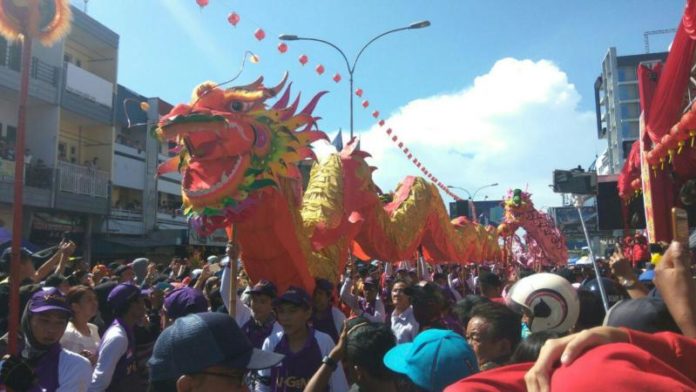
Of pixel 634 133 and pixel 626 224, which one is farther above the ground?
pixel 634 133

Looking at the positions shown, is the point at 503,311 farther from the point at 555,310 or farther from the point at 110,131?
the point at 110,131

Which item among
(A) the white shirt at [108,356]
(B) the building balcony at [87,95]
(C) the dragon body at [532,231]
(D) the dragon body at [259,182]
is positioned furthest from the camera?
(C) the dragon body at [532,231]

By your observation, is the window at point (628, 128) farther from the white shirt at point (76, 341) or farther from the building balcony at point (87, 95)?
the white shirt at point (76, 341)

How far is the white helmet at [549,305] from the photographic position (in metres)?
2.36

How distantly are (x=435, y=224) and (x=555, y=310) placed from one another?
712cm

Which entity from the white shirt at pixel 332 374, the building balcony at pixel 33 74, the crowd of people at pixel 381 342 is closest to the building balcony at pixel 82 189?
the building balcony at pixel 33 74

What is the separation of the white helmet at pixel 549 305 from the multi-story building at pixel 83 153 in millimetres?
12558

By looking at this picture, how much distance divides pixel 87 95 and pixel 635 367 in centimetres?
1796

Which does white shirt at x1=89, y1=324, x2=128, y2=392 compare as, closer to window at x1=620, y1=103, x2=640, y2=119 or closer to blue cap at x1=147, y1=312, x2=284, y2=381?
blue cap at x1=147, y1=312, x2=284, y2=381

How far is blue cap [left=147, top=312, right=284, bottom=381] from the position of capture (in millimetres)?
1508

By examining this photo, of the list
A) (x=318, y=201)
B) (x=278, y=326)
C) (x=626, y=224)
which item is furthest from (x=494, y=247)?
(x=278, y=326)

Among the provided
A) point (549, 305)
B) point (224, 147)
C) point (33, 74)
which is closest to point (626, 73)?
point (33, 74)

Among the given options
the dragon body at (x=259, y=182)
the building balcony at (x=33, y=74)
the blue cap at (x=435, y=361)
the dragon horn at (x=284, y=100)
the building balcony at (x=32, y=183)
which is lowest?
the blue cap at (x=435, y=361)

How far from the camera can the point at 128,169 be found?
19.8m
